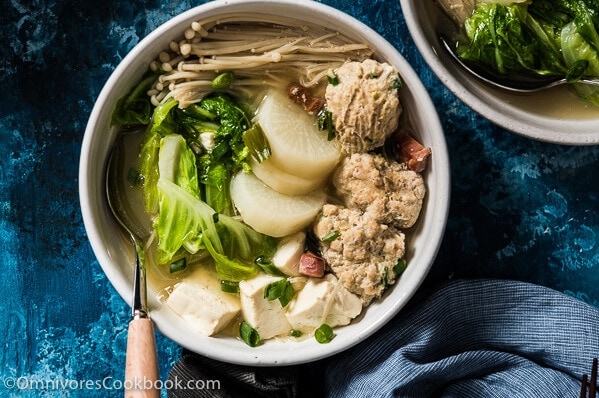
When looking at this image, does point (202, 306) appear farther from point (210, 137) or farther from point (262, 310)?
point (210, 137)

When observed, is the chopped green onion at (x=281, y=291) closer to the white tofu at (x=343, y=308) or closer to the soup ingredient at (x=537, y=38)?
the white tofu at (x=343, y=308)

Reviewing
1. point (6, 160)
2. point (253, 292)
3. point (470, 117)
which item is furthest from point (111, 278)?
point (470, 117)

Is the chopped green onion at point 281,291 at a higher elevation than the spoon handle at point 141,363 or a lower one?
lower

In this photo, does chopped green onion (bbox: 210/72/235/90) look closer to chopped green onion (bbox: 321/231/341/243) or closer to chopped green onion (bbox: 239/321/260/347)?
chopped green onion (bbox: 321/231/341/243)

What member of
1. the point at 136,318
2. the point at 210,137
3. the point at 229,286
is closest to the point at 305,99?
the point at 210,137

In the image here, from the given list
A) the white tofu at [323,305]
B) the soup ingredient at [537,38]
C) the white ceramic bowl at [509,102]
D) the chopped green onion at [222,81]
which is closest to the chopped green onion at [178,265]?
the white tofu at [323,305]

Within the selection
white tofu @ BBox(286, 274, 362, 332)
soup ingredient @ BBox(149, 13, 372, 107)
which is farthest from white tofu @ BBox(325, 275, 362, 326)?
soup ingredient @ BBox(149, 13, 372, 107)

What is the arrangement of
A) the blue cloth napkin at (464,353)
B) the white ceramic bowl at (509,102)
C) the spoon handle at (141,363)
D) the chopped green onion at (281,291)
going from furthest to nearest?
1. the blue cloth napkin at (464,353)
2. the chopped green onion at (281,291)
3. the white ceramic bowl at (509,102)
4. the spoon handle at (141,363)
